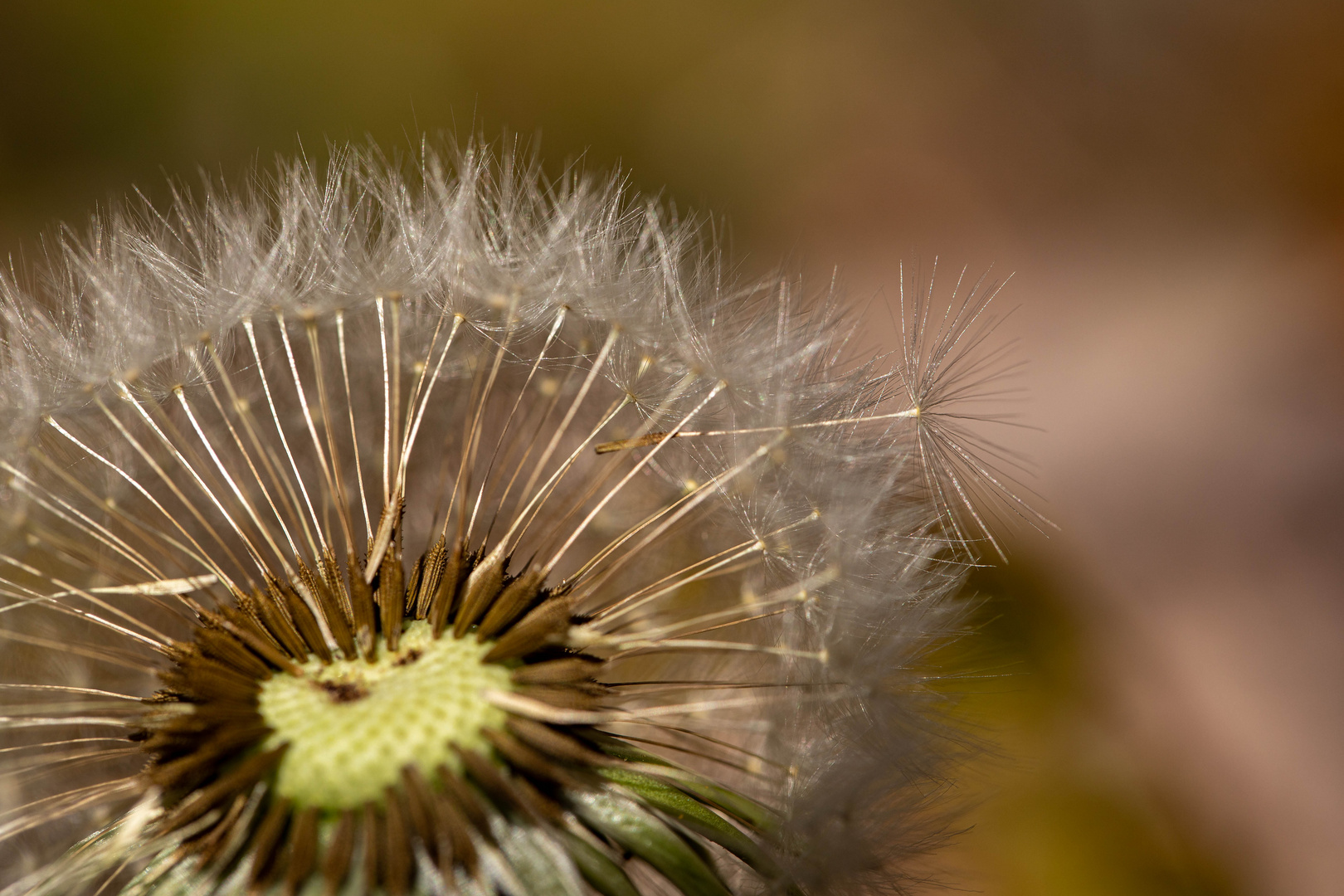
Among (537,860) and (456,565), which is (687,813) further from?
(456,565)

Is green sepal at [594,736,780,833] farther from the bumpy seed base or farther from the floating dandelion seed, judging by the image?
the bumpy seed base

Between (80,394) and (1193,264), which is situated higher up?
(1193,264)

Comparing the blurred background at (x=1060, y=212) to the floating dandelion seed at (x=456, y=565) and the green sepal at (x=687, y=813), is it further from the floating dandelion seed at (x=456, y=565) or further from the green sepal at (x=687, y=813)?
the green sepal at (x=687, y=813)

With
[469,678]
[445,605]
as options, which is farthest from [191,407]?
[469,678]

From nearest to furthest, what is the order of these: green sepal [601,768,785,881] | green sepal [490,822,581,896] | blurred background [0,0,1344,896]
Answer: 1. green sepal [490,822,581,896]
2. green sepal [601,768,785,881]
3. blurred background [0,0,1344,896]

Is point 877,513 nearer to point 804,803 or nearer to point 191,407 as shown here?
point 804,803

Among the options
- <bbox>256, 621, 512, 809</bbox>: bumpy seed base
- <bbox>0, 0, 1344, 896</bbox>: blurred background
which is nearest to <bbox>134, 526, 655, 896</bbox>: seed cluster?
<bbox>256, 621, 512, 809</bbox>: bumpy seed base

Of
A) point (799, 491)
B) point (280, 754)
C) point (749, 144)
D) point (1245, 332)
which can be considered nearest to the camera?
point (280, 754)
